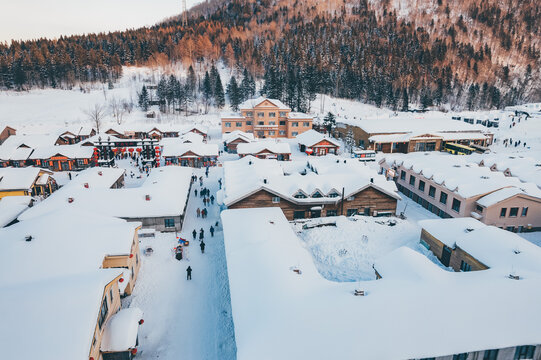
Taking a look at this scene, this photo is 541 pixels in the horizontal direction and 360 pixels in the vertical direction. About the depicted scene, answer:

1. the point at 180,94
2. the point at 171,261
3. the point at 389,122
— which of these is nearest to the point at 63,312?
the point at 171,261

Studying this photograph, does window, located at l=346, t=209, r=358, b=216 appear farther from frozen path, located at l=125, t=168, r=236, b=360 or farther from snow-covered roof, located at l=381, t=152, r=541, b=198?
frozen path, located at l=125, t=168, r=236, b=360

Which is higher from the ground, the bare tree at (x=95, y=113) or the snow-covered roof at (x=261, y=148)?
the bare tree at (x=95, y=113)

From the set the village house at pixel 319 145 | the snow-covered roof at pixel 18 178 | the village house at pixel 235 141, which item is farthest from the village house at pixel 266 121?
the snow-covered roof at pixel 18 178

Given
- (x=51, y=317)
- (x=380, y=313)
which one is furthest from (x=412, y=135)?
(x=51, y=317)

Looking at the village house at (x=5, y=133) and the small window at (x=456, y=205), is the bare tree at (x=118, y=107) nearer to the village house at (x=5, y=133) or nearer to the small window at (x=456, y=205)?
the village house at (x=5, y=133)

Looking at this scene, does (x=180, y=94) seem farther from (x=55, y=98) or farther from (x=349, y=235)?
(x=349, y=235)

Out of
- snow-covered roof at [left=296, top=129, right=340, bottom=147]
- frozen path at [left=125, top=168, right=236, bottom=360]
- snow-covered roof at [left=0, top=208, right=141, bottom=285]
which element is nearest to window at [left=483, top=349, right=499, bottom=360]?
frozen path at [left=125, top=168, right=236, bottom=360]
